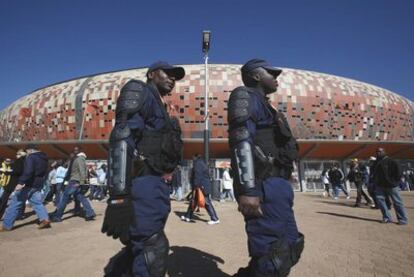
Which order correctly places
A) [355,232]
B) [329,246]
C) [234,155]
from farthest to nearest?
1. [355,232]
2. [329,246]
3. [234,155]

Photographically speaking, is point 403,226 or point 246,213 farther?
point 403,226

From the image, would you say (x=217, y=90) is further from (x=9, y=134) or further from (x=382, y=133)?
(x=9, y=134)

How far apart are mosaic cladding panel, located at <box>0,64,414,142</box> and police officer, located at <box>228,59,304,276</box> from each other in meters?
24.8

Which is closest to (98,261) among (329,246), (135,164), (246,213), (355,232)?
(135,164)

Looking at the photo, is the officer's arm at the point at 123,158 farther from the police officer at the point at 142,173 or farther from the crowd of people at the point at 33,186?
the crowd of people at the point at 33,186

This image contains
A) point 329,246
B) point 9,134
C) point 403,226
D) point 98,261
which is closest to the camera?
point 98,261

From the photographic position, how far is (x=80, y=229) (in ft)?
21.0

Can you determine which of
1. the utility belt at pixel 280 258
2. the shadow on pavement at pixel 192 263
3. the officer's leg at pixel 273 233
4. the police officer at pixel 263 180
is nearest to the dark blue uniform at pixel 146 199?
the police officer at pixel 263 180

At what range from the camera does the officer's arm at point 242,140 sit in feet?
7.09

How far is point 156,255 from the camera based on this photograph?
6.88 ft

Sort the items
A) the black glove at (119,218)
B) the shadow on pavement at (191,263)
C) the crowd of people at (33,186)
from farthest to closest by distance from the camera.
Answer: the crowd of people at (33,186)
the shadow on pavement at (191,263)
the black glove at (119,218)

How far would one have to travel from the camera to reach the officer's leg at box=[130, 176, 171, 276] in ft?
6.77

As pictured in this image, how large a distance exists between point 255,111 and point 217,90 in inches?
1075

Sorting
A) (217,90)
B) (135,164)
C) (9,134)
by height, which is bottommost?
(135,164)
